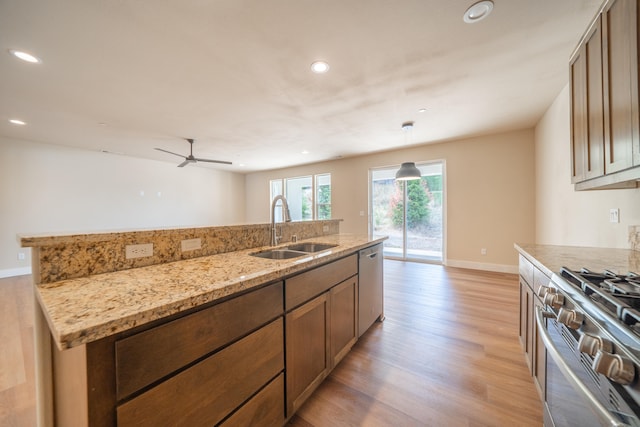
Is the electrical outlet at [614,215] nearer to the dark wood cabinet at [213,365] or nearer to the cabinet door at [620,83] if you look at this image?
the cabinet door at [620,83]

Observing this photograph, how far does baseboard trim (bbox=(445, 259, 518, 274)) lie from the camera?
14.2ft

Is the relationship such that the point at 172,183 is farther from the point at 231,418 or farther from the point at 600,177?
the point at 600,177

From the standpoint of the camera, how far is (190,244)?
58.9 inches

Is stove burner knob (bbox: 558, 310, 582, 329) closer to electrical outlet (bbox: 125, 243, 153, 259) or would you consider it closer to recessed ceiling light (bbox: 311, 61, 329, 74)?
electrical outlet (bbox: 125, 243, 153, 259)

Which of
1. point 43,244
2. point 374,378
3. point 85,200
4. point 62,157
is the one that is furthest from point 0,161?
point 374,378

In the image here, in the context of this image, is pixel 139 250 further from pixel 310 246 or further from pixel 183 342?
pixel 310 246

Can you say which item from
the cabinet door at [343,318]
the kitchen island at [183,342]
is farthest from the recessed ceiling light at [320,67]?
the cabinet door at [343,318]

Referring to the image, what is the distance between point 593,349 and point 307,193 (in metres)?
6.79

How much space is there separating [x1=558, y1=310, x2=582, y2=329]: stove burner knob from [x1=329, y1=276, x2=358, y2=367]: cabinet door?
1154mm

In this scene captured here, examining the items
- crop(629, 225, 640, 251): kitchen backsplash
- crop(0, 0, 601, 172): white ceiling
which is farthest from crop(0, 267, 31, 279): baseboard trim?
crop(629, 225, 640, 251): kitchen backsplash

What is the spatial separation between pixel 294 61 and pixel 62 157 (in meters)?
5.88

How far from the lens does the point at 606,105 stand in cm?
128

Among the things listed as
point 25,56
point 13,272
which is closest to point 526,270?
point 25,56

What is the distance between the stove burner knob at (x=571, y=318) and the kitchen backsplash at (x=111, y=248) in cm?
178
